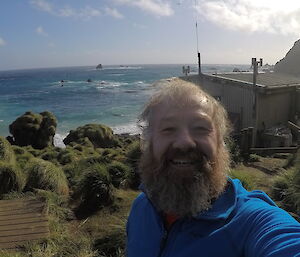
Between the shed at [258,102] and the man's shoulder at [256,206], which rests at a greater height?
the man's shoulder at [256,206]

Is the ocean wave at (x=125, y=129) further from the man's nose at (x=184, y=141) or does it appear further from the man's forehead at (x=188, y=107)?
the man's nose at (x=184, y=141)

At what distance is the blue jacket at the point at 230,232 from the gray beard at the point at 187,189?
0.14 ft

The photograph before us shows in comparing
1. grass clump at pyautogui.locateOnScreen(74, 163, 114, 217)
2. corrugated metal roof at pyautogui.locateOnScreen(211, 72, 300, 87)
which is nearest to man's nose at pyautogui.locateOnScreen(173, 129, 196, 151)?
grass clump at pyautogui.locateOnScreen(74, 163, 114, 217)

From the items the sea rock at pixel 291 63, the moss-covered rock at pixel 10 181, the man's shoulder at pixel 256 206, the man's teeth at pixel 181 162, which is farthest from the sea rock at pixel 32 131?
the sea rock at pixel 291 63

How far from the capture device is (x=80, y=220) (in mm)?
5578

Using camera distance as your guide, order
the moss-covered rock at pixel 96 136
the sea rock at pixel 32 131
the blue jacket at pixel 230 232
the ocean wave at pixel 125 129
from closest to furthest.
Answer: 1. the blue jacket at pixel 230 232
2. the sea rock at pixel 32 131
3. the moss-covered rock at pixel 96 136
4. the ocean wave at pixel 125 129

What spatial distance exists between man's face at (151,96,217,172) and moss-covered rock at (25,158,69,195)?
496 cm

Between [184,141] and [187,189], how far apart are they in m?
0.25

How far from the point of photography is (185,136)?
5.86 ft

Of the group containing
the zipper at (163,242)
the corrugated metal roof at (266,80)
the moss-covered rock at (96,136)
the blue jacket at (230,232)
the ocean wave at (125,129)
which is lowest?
the ocean wave at (125,129)

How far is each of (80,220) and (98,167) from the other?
3.52 feet

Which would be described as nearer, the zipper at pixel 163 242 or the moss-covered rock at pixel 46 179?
the zipper at pixel 163 242

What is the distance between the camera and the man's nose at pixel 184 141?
177 cm

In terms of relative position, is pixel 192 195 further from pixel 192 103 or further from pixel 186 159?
pixel 192 103
